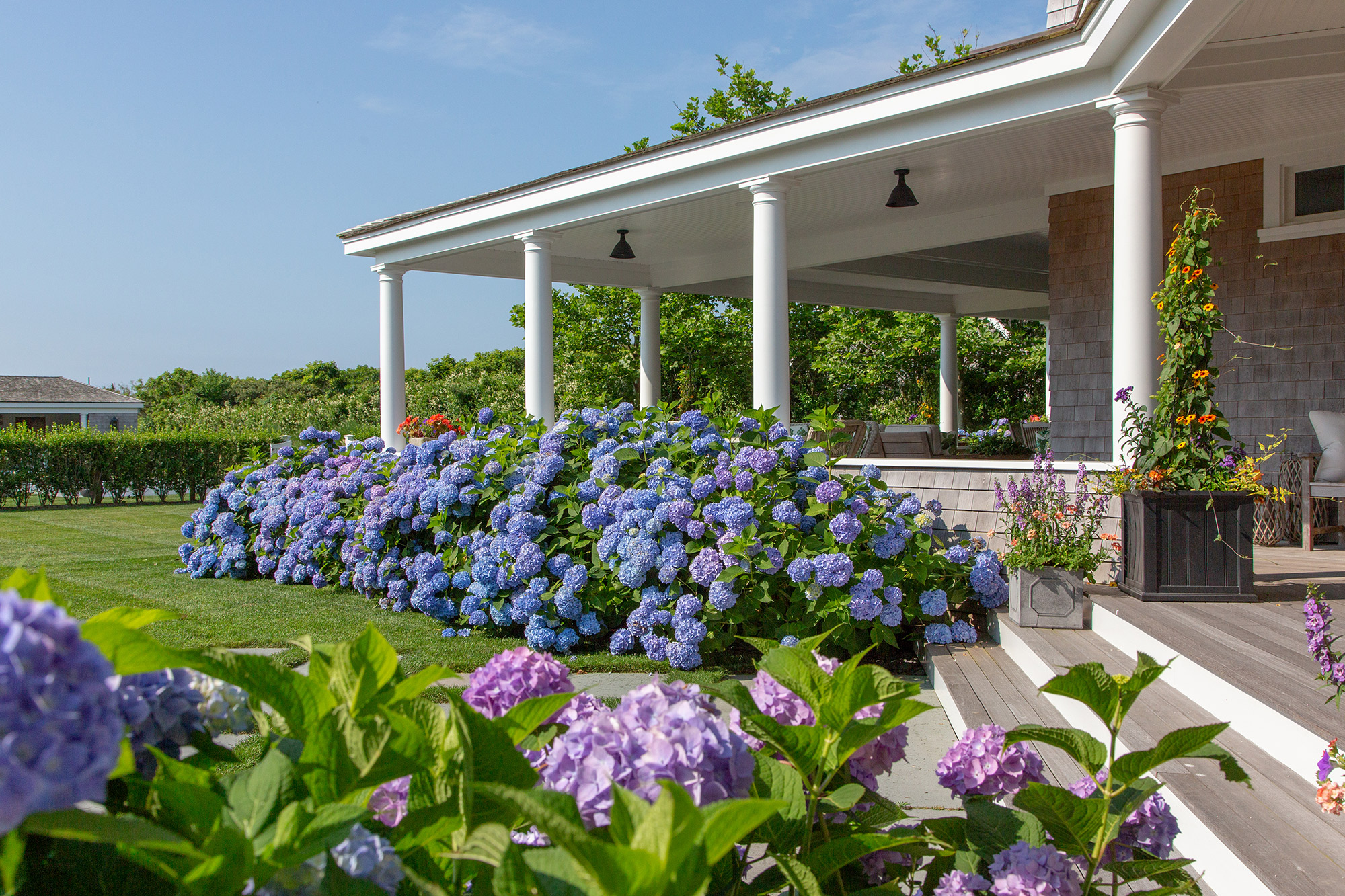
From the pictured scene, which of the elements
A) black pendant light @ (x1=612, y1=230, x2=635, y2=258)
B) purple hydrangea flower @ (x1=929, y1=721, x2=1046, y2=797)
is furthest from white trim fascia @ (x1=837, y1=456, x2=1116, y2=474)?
purple hydrangea flower @ (x1=929, y1=721, x2=1046, y2=797)

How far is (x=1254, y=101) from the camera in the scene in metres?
5.72

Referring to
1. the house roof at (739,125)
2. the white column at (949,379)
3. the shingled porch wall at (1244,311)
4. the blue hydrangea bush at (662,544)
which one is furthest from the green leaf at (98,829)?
the white column at (949,379)

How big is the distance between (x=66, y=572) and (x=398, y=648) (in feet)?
13.6

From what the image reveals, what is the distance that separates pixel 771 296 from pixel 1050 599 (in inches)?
131

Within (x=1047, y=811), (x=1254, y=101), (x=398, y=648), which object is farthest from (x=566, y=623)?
(x=1254, y=101)

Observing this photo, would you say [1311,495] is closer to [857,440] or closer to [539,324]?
[857,440]

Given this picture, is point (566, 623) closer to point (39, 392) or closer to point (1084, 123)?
point (1084, 123)

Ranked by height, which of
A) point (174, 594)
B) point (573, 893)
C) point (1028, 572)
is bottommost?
point (174, 594)

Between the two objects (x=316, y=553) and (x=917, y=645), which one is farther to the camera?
(x=316, y=553)

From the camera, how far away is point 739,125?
676cm

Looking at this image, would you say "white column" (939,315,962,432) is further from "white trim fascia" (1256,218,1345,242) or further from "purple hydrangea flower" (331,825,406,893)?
"purple hydrangea flower" (331,825,406,893)

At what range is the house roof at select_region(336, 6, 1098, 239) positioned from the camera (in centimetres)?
517

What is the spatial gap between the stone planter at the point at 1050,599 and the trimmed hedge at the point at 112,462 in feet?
40.1

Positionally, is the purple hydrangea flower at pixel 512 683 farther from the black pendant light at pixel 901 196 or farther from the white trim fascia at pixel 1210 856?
the black pendant light at pixel 901 196
